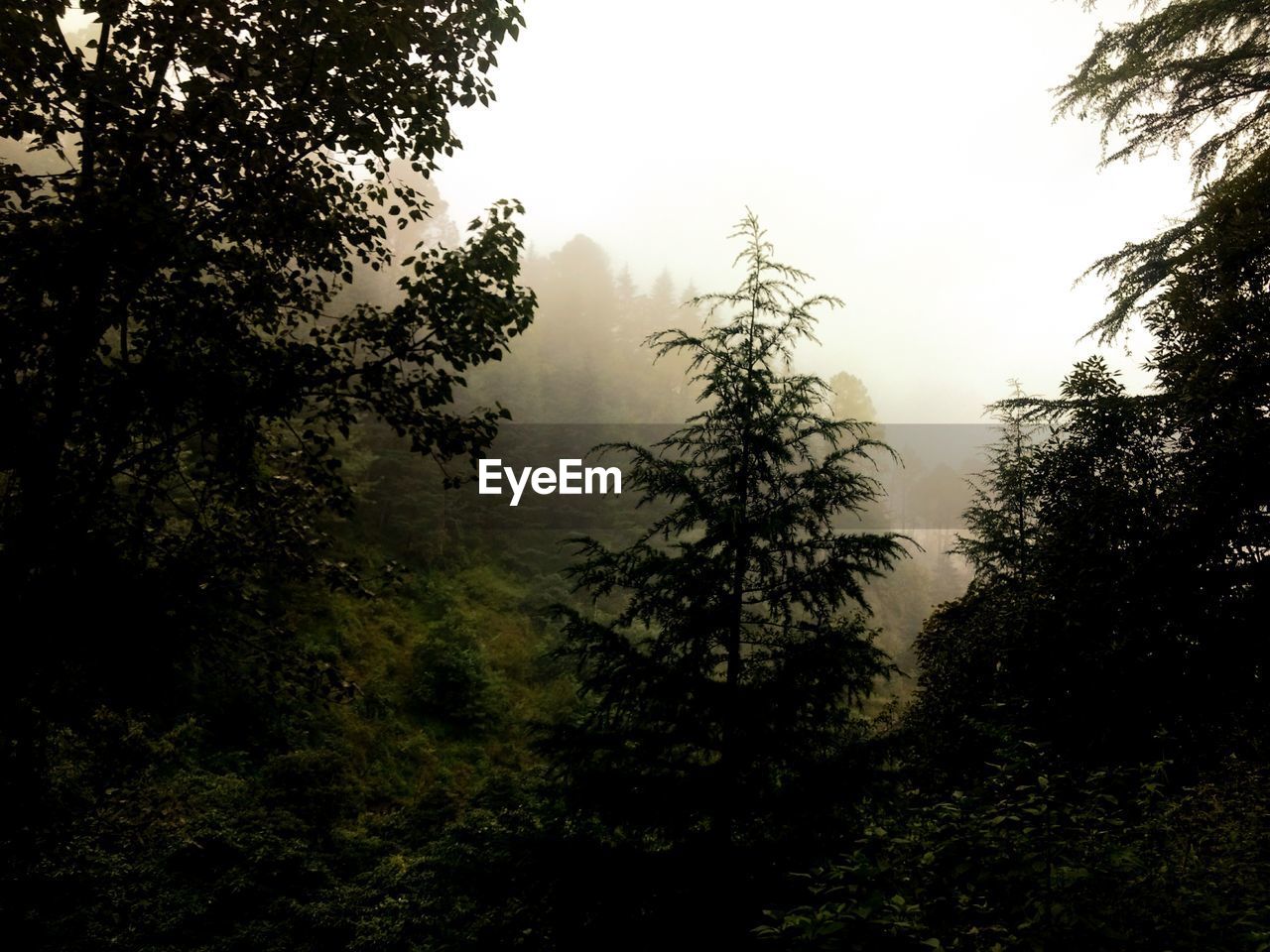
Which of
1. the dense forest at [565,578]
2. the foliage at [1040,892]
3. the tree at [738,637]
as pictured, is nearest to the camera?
the foliage at [1040,892]

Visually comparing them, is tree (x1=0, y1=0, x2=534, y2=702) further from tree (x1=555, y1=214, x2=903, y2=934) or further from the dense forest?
tree (x1=555, y1=214, x2=903, y2=934)

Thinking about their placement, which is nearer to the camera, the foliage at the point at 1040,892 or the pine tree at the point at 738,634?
the foliage at the point at 1040,892

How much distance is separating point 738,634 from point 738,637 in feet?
0.12

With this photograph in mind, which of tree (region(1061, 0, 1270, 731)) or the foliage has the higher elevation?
tree (region(1061, 0, 1270, 731))

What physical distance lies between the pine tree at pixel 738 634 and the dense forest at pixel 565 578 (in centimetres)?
5

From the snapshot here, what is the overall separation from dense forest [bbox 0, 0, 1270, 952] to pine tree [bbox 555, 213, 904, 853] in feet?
0.17

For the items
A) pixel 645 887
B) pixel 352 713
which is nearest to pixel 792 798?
pixel 645 887

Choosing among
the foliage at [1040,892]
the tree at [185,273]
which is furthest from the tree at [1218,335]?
the tree at [185,273]

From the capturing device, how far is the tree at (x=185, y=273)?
3.57 m

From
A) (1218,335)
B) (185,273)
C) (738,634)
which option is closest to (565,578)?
(738,634)

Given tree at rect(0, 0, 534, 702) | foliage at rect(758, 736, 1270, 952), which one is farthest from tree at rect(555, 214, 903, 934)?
tree at rect(0, 0, 534, 702)

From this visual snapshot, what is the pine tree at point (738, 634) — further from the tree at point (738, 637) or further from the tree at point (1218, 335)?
the tree at point (1218, 335)

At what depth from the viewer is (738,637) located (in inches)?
292

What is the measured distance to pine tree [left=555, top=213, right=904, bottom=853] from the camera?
6988 mm
